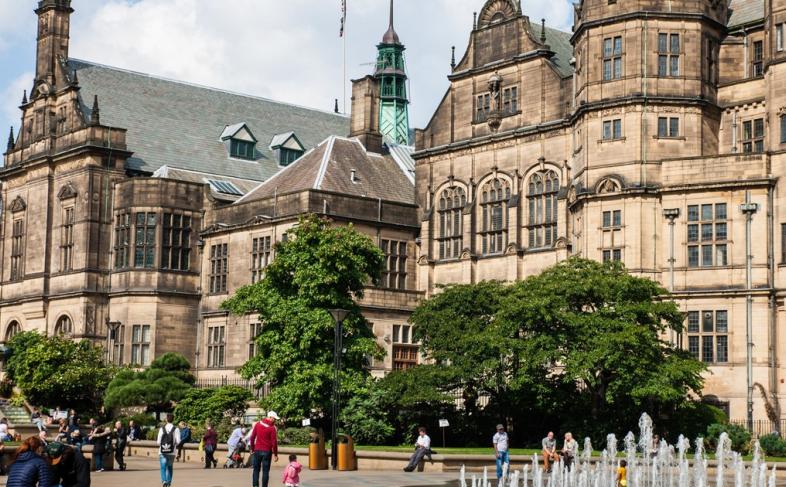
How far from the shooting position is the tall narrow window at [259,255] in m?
68.6

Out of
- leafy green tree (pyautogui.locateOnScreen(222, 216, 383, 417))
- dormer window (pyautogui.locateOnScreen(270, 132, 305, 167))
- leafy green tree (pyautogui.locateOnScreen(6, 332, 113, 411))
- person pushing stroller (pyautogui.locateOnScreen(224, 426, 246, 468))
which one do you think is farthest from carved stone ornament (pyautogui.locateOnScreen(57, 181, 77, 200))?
person pushing stroller (pyautogui.locateOnScreen(224, 426, 246, 468))

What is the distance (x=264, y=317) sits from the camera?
54562mm

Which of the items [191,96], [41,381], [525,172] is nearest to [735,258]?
[525,172]

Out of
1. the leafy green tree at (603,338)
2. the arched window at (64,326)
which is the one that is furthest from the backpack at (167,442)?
the arched window at (64,326)

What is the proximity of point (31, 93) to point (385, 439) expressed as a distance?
41.3 meters

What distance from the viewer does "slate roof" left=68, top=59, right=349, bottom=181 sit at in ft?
263

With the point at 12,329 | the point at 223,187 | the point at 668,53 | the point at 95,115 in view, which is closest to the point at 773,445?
the point at 668,53

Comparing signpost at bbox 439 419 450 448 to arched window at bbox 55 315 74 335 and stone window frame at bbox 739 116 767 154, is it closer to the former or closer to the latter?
stone window frame at bbox 739 116 767 154

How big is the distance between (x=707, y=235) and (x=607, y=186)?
515 cm

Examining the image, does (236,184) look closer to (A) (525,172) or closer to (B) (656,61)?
(A) (525,172)

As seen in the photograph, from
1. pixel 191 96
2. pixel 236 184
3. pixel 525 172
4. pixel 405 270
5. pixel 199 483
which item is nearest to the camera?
pixel 199 483

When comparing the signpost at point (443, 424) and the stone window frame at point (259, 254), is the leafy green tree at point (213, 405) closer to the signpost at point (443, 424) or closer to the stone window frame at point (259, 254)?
the signpost at point (443, 424)

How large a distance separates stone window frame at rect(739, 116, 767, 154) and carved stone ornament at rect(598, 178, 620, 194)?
19.8ft

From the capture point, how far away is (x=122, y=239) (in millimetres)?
74875
